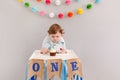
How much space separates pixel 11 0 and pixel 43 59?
0.77 metres

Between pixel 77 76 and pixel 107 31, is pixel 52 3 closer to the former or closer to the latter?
pixel 107 31

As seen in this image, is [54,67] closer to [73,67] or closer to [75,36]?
[73,67]

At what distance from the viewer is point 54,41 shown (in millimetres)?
1750

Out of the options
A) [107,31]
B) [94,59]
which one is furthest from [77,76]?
[107,31]

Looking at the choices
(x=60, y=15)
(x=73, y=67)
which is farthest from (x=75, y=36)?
(x=73, y=67)

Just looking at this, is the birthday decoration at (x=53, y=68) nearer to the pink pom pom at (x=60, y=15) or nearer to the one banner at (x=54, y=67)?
the one banner at (x=54, y=67)

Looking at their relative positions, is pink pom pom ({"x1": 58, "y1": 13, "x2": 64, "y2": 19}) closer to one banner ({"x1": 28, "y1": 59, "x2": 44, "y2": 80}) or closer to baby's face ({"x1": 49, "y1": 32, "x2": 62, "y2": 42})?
baby's face ({"x1": 49, "y1": 32, "x2": 62, "y2": 42})

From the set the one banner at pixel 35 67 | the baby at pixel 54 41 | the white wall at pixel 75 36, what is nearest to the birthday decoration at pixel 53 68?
the one banner at pixel 35 67

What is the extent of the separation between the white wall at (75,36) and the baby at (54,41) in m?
0.23

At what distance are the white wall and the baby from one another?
0.77 feet

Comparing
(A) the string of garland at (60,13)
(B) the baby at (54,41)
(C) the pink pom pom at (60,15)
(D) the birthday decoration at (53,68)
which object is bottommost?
(D) the birthday decoration at (53,68)

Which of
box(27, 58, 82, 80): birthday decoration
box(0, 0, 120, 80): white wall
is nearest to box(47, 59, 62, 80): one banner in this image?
box(27, 58, 82, 80): birthday decoration

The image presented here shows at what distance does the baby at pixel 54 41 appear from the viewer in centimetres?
170

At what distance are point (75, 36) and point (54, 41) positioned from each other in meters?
0.31
